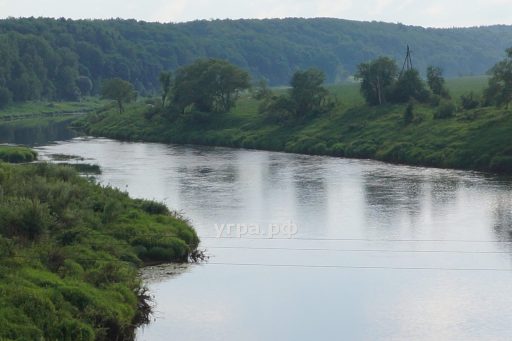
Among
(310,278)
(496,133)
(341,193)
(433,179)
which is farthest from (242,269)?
(496,133)

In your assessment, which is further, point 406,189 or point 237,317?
point 406,189

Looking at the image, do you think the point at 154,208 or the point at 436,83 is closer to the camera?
the point at 154,208

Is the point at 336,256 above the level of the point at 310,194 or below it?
below

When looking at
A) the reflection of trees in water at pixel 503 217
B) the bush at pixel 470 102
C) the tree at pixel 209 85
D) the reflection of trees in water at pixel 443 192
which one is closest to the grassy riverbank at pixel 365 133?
the bush at pixel 470 102

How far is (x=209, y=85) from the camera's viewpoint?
12269 cm

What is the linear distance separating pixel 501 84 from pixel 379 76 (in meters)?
22.2

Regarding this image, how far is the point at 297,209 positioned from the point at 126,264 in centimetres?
2254

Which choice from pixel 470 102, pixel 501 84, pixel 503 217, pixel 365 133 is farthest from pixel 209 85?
pixel 503 217

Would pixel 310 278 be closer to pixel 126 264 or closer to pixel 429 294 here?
pixel 429 294

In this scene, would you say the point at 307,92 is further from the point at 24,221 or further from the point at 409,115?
the point at 24,221

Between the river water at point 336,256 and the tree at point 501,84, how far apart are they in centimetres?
1583

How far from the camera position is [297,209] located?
57375 mm

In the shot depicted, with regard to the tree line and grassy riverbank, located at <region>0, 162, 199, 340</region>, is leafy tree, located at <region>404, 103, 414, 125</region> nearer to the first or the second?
the tree line

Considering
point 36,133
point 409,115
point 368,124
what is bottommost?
point 36,133
